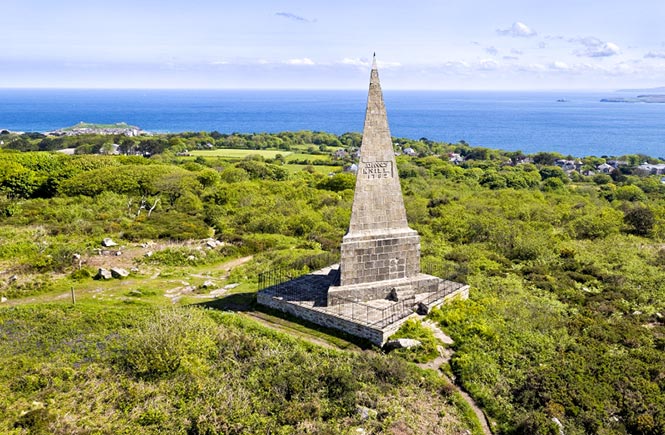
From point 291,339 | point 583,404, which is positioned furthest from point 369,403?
point 583,404

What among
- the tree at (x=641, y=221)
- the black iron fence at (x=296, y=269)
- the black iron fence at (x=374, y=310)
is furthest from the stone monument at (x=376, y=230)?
the tree at (x=641, y=221)

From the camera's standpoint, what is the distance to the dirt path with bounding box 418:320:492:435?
543 inches

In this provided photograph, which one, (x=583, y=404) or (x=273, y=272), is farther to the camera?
(x=273, y=272)

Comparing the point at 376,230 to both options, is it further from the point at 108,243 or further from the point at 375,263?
the point at 108,243

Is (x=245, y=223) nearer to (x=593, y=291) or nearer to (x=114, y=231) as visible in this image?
(x=114, y=231)

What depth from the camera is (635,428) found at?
13.1 metres

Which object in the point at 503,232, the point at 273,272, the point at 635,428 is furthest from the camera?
the point at 503,232

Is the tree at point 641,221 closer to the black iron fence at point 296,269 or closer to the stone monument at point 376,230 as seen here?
the black iron fence at point 296,269

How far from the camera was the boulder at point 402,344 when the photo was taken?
56.7ft

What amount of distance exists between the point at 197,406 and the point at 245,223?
83.1ft

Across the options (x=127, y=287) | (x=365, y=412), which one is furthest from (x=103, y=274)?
(x=365, y=412)

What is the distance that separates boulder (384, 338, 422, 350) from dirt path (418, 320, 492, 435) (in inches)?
34.2

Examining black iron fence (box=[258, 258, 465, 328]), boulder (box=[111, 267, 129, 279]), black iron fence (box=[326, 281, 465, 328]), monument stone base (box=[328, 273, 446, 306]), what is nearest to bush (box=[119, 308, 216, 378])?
black iron fence (box=[258, 258, 465, 328])

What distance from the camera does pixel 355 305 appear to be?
19.7m
